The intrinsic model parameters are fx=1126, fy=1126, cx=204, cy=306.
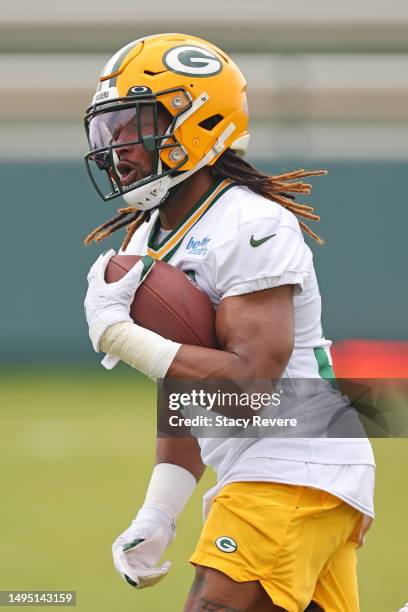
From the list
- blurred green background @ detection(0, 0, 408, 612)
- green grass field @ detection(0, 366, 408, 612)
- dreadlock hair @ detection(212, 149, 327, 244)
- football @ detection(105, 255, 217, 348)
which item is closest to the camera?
football @ detection(105, 255, 217, 348)

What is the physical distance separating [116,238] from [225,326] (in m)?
7.67

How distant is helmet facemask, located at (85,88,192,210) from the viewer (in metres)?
2.71

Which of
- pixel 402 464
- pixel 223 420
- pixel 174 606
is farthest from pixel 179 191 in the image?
pixel 402 464

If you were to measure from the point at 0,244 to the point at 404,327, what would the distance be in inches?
156

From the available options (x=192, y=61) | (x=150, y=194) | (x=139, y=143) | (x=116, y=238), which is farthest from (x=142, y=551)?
(x=116, y=238)

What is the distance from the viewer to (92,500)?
19.0ft

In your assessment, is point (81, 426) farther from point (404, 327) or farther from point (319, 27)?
point (319, 27)

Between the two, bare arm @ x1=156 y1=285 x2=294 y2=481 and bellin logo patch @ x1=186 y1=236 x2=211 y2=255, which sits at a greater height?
bellin logo patch @ x1=186 y1=236 x2=211 y2=255

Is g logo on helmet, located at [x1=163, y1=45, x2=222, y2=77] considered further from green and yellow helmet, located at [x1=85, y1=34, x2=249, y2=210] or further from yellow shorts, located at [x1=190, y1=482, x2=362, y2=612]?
yellow shorts, located at [x1=190, y1=482, x2=362, y2=612]

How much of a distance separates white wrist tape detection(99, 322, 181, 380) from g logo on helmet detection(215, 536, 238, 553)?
373mm

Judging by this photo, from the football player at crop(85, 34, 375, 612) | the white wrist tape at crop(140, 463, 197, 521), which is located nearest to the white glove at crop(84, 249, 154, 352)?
the football player at crop(85, 34, 375, 612)

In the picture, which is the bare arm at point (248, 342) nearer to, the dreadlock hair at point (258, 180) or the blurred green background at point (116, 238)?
the dreadlock hair at point (258, 180)

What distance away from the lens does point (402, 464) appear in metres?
6.76

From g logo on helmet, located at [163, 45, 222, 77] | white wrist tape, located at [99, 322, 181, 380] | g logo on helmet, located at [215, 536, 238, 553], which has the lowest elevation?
g logo on helmet, located at [215, 536, 238, 553]
